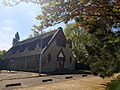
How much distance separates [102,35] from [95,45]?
88.8 inches

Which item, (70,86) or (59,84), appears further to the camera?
(59,84)

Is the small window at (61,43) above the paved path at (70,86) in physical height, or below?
above

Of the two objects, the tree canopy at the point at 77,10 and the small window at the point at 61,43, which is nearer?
the tree canopy at the point at 77,10

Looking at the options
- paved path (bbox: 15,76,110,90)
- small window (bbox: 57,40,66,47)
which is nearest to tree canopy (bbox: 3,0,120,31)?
paved path (bbox: 15,76,110,90)

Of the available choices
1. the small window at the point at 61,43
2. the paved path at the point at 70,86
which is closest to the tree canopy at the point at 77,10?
the paved path at the point at 70,86

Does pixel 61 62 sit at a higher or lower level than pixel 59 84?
higher

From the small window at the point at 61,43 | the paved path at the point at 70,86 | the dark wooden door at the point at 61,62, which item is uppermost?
the small window at the point at 61,43

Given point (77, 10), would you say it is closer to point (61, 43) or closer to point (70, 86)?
point (70, 86)

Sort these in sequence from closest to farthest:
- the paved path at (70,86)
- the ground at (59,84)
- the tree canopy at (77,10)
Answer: the tree canopy at (77,10), the paved path at (70,86), the ground at (59,84)

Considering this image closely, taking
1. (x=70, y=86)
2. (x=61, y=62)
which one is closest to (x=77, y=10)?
(x=70, y=86)

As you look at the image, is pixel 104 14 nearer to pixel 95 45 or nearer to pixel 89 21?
pixel 89 21

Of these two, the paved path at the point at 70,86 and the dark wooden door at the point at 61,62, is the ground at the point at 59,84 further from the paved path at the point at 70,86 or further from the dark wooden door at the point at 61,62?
the dark wooden door at the point at 61,62

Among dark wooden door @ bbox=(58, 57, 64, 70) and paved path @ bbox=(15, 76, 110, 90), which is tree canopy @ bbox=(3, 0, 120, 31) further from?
dark wooden door @ bbox=(58, 57, 64, 70)

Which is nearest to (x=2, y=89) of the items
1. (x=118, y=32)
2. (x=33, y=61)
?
(x=118, y=32)
